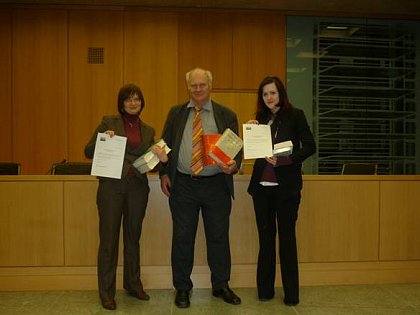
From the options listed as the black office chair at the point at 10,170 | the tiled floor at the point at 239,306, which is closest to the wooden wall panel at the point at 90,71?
the black office chair at the point at 10,170

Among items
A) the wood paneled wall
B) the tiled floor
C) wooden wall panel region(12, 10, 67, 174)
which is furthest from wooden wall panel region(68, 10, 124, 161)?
the tiled floor

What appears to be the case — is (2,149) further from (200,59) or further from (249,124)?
(249,124)

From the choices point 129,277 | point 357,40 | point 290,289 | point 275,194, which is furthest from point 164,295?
point 357,40

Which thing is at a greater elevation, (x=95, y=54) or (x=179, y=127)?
(x=95, y=54)

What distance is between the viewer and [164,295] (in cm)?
312

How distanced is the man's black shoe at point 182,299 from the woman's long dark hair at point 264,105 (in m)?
1.35

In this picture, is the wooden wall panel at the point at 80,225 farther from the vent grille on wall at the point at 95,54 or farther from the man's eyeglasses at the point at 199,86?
the vent grille on wall at the point at 95,54

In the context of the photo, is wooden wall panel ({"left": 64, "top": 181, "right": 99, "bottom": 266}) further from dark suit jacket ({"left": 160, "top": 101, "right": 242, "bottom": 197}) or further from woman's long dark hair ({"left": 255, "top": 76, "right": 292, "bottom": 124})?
woman's long dark hair ({"left": 255, "top": 76, "right": 292, "bottom": 124})

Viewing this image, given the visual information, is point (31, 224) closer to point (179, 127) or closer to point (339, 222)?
point (179, 127)

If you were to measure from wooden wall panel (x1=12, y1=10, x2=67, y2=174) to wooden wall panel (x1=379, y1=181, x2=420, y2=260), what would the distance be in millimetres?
4953

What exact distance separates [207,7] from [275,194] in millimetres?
4606

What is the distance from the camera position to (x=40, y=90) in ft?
21.4

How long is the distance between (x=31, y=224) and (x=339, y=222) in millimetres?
2488

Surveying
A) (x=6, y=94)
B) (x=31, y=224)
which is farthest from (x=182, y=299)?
(x=6, y=94)
